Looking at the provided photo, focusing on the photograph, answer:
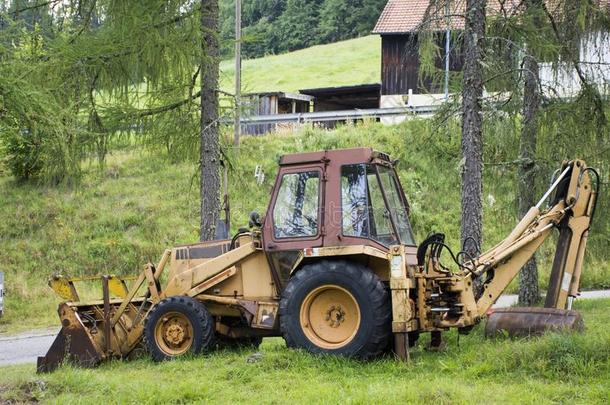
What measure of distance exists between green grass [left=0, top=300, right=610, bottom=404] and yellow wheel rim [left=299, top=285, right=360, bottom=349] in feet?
1.20

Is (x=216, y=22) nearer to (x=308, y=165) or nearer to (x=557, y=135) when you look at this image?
(x=308, y=165)

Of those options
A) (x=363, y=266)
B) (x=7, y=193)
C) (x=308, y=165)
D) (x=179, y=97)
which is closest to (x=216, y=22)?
(x=179, y=97)

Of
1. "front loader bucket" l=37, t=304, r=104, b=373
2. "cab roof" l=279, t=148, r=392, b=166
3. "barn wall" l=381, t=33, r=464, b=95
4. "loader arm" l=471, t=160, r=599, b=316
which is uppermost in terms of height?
"barn wall" l=381, t=33, r=464, b=95

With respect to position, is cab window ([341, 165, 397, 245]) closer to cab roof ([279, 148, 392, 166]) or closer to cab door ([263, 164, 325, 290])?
cab roof ([279, 148, 392, 166])

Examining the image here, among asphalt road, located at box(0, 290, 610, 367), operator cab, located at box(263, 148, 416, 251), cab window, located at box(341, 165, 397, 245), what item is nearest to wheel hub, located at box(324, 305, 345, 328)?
operator cab, located at box(263, 148, 416, 251)

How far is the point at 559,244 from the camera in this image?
9703 mm

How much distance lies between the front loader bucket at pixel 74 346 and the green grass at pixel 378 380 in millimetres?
1302

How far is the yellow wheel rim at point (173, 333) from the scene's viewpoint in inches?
403

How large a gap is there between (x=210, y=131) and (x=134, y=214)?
1332 centimetres

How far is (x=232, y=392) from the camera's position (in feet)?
25.4

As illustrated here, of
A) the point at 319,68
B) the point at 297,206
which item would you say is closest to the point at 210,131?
the point at 297,206

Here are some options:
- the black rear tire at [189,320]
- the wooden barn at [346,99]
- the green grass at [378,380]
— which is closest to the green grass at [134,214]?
the black rear tire at [189,320]

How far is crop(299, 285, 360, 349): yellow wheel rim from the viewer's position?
29.6 ft

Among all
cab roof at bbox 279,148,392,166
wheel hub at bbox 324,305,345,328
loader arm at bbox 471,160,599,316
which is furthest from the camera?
cab roof at bbox 279,148,392,166
